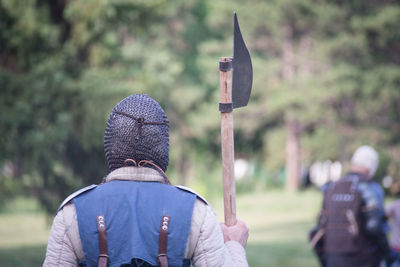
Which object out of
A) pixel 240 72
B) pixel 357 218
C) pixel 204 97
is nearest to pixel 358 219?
pixel 357 218

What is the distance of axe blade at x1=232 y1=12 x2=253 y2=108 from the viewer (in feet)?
Result: 9.59

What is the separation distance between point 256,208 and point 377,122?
18.5ft

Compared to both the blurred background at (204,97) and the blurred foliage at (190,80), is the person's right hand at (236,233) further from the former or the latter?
the blurred foliage at (190,80)

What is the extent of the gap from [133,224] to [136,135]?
0.32 meters

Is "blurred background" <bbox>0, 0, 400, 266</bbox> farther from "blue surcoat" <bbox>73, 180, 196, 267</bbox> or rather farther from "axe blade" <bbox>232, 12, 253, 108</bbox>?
"blue surcoat" <bbox>73, 180, 196, 267</bbox>

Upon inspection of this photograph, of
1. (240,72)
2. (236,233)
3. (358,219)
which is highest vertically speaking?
(240,72)

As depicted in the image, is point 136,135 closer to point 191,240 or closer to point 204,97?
point 191,240

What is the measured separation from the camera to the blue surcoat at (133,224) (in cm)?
222

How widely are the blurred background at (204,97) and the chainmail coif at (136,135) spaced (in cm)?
642

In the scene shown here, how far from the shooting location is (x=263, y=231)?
18766mm

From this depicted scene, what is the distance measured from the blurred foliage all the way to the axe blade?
22.5ft

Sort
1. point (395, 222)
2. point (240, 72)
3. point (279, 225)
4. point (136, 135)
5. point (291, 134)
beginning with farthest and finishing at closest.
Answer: point (291, 134), point (279, 225), point (395, 222), point (240, 72), point (136, 135)

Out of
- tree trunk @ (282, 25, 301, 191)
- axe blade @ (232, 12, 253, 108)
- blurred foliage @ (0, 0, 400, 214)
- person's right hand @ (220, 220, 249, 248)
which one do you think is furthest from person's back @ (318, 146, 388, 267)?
tree trunk @ (282, 25, 301, 191)

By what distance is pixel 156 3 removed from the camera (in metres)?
10.3
